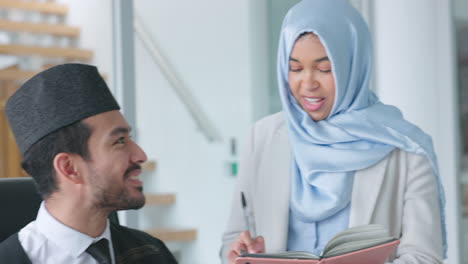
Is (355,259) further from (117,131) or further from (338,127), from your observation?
(117,131)

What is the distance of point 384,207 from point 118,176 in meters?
0.63

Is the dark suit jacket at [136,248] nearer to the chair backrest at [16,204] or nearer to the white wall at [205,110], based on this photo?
the chair backrest at [16,204]

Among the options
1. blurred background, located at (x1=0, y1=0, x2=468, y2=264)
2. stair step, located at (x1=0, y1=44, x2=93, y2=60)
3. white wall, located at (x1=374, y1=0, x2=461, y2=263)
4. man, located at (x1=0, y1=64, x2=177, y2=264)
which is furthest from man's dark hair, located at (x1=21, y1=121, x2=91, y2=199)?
white wall, located at (x1=374, y1=0, x2=461, y2=263)

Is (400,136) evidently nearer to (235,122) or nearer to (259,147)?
(259,147)

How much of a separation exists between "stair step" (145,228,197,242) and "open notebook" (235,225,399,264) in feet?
6.97

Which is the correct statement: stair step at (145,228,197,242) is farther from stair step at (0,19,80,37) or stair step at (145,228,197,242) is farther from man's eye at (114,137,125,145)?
man's eye at (114,137,125,145)

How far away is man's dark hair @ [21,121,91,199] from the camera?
1.37 m

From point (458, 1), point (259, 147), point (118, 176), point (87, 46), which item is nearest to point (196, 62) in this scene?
point (87, 46)

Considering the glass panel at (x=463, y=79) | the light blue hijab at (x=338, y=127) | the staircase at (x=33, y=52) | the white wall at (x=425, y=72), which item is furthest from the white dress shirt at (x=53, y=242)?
the glass panel at (x=463, y=79)

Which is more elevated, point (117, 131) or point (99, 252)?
point (117, 131)

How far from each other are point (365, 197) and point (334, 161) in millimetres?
114

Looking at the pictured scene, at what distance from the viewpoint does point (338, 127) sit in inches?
64.9

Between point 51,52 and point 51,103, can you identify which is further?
point 51,52

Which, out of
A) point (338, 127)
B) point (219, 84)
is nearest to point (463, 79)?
point (219, 84)
